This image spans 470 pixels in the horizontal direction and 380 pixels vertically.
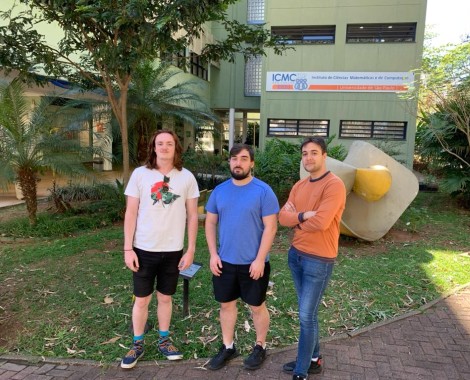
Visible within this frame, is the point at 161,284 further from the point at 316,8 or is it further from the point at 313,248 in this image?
the point at 316,8

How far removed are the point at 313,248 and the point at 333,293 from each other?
2092mm

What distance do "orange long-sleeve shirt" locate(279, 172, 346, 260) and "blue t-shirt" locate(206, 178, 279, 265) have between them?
16cm

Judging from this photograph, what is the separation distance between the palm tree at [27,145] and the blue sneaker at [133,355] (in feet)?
15.9

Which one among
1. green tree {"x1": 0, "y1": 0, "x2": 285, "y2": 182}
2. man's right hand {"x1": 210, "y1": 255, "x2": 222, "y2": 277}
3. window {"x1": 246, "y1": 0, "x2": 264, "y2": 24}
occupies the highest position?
window {"x1": 246, "y1": 0, "x2": 264, "y2": 24}

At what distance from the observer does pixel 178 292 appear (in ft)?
14.8

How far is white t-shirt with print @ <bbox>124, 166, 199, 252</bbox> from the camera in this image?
2.98m

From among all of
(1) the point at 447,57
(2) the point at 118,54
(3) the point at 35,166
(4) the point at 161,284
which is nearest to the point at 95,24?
(2) the point at 118,54

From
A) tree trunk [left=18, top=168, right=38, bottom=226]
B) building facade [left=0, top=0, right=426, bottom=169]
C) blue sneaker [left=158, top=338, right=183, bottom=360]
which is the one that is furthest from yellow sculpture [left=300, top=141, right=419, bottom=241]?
building facade [left=0, top=0, right=426, bottom=169]

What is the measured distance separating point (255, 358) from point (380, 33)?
16.5m

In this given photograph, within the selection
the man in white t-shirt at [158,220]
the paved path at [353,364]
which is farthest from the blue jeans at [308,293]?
the man in white t-shirt at [158,220]

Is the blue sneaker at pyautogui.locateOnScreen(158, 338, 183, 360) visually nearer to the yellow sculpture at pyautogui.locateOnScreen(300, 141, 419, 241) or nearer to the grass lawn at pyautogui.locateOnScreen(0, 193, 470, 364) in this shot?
the grass lawn at pyautogui.locateOnScreen(0, 193, 470, 364)

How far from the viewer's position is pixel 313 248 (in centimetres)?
270

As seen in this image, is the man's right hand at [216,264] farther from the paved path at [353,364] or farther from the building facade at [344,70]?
the building facade at [344,70]

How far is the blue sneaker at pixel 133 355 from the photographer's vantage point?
3.10 metres
